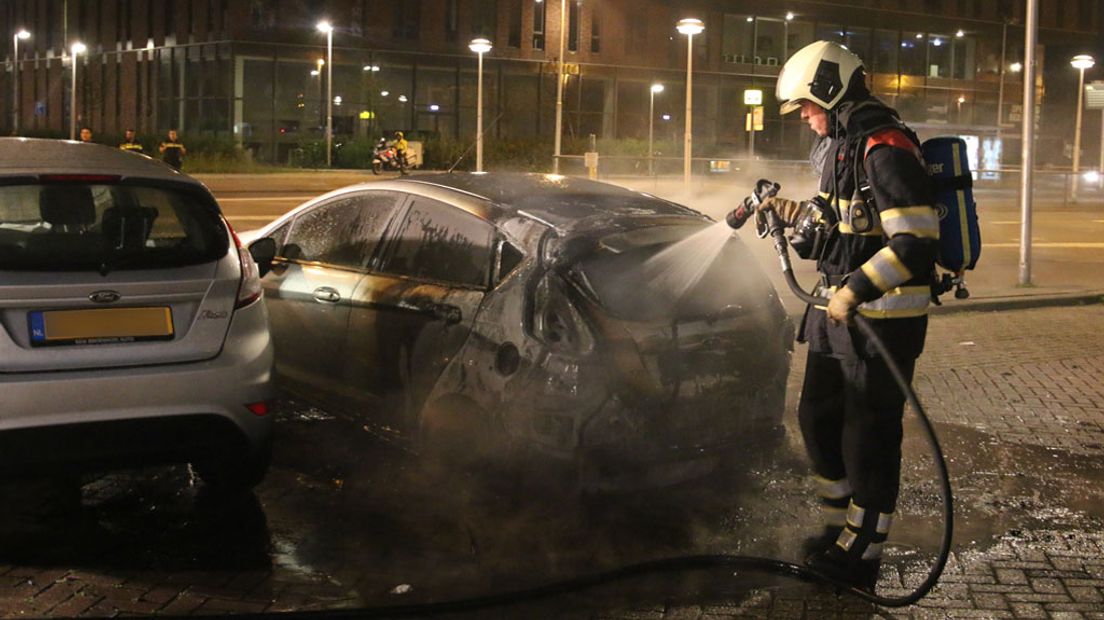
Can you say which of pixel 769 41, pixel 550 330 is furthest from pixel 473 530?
pixel 769 41

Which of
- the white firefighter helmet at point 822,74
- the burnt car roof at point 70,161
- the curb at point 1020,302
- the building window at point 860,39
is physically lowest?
the curb at point 1020,302

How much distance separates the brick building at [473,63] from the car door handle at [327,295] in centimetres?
3996

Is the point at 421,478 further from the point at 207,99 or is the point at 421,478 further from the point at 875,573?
the point at 207,99

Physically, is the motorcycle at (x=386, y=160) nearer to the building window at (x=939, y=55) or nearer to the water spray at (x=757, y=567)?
the building window at (x=939, y=55)

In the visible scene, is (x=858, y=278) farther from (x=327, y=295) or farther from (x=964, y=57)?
(x=964, y=57)

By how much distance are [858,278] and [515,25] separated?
49833 millimetres

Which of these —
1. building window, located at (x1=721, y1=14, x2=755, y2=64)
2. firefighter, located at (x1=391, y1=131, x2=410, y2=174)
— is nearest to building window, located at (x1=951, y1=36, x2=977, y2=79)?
building window, located at (x1=721, y1=14, x2=755, y2=64)

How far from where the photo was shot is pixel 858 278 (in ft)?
13.8

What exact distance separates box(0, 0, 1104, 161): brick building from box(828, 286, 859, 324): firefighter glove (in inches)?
1653

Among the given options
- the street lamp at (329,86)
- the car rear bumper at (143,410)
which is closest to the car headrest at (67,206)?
the car rear bumper at (143,410)

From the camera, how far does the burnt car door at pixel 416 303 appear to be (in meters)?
5.41

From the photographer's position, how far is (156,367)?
15.4ft

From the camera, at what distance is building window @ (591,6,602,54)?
53.6m

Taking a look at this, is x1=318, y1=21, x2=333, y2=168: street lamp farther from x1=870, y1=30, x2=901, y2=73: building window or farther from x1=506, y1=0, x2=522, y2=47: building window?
x1=870, y1=30, x2=901, y2=73: building window
